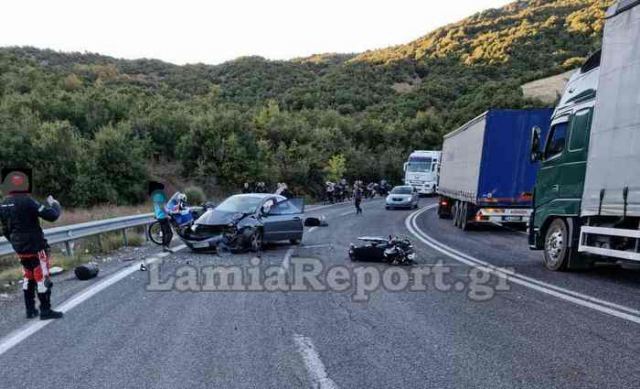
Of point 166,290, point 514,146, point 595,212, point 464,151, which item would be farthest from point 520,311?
point 464,151

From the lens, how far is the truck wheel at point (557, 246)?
9.14m

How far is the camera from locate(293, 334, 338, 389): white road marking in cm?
418

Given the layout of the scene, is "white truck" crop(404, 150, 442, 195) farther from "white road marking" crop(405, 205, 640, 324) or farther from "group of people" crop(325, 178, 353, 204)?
"white road marking" crop(405, 205, 640, 324)

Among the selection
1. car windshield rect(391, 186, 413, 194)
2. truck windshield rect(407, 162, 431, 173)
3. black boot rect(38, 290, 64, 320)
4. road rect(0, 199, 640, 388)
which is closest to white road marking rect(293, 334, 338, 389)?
road rect(0, 199, 640, 388)

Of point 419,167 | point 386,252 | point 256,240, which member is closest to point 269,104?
point 419,167

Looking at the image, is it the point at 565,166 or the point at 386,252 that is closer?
the point at 565,166

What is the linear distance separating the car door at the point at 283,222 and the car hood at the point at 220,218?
72 centimetres

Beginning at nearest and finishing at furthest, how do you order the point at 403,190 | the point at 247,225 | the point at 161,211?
the point at 247,225 → the point at 161,211 → the point at 403,190

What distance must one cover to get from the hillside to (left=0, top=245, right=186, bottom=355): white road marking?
684 inches

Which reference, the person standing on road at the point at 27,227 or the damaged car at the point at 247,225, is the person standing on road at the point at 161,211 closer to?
the damaged car at the point at 247,225

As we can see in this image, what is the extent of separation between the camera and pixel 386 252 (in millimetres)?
10242

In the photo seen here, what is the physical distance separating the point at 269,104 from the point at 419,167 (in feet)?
58.6

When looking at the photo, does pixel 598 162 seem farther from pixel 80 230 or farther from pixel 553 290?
pixel 80 230

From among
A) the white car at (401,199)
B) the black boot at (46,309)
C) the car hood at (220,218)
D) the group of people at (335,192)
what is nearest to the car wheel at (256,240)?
the car hood at (220,218)
